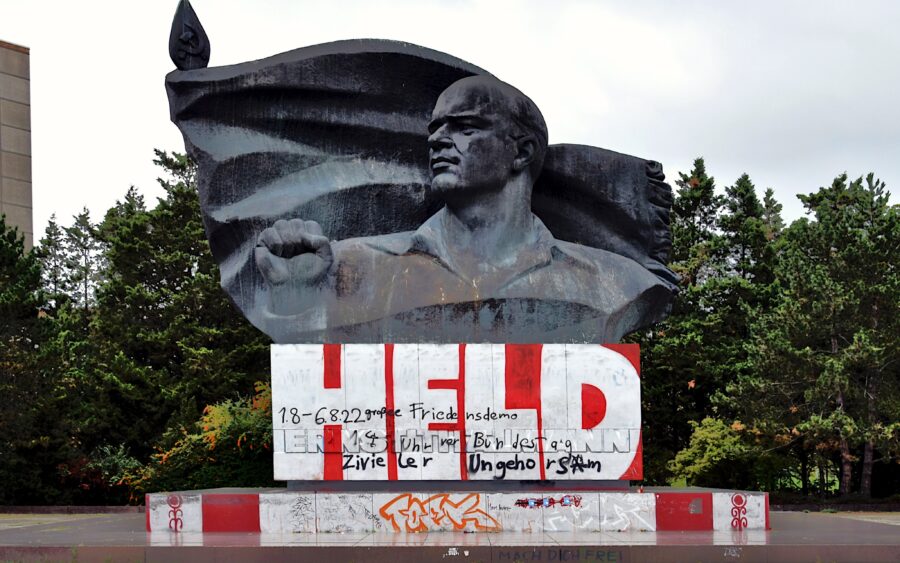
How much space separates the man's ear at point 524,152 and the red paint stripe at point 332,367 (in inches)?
128

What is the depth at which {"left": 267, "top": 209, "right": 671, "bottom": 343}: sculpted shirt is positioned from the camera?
12906 millimetres

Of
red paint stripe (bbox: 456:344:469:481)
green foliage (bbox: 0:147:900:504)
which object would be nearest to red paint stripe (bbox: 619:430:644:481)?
red paint stripe (bbox: 456:344:469:481)

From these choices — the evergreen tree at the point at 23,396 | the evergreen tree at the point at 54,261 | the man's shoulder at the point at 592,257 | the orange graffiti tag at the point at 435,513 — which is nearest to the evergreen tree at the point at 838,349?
the man's shoulder at the point at 592,257

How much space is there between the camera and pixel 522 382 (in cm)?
1241

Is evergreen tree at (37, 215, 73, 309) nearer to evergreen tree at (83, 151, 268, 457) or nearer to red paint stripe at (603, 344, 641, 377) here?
evergreen tree at (83, 151, 268, 457)

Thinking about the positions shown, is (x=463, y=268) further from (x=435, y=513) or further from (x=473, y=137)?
(x=435, y=513)

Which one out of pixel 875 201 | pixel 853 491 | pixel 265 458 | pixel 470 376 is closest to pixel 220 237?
pixel 470 376

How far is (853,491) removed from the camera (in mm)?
28359

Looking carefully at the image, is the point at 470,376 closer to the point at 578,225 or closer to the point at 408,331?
the point at 408,331

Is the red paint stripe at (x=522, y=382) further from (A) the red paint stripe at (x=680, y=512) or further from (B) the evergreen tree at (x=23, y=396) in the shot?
(B) the evergreen tree at (x=23, y=396)

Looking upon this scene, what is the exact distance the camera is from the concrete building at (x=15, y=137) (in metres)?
41.0

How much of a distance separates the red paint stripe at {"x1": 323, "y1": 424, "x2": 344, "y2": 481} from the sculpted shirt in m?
1.16

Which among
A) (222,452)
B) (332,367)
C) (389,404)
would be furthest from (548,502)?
(222,452)

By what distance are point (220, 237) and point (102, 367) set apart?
662 inches
